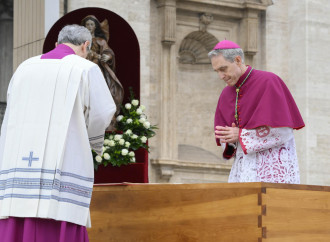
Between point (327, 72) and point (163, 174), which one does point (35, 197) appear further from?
point (327, 72)

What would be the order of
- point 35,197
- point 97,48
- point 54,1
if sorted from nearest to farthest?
1. point 35,197
2. point 97,48
3. point 54,1

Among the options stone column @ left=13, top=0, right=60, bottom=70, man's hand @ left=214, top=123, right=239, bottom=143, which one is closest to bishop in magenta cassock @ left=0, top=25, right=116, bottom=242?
man's hand @ left=214, top=123, right=239, bottom=143

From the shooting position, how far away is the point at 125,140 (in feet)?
31.6

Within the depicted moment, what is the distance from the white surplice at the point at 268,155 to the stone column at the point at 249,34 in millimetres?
9940

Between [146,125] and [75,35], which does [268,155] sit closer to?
[75,35]

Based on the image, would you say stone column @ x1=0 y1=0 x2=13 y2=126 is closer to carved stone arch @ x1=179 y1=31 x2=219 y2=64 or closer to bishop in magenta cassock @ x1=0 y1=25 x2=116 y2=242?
carved stone arch @ x1=179 y1=31 x2=219 y2=64

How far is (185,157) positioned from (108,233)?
922 centimetres

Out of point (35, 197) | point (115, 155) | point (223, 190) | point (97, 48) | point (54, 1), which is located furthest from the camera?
point (54, 1)

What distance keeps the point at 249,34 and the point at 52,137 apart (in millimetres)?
11028

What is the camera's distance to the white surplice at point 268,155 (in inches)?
209

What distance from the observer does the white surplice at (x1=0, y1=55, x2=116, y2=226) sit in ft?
15.0

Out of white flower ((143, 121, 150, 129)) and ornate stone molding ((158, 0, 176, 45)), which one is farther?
ornate stone molding ((158, 0, 176, 45))

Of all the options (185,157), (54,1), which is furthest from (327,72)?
(54,1)

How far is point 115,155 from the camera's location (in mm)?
9547
